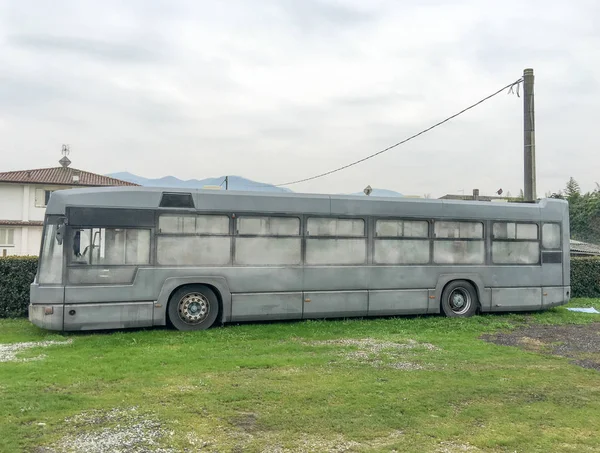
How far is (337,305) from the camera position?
12.5 metres

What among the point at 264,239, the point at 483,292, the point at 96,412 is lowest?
the point at 96,412

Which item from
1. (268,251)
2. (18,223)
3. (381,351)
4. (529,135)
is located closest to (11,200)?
(18,223)

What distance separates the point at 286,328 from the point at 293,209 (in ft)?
8.85

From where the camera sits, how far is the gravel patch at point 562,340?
911 cm

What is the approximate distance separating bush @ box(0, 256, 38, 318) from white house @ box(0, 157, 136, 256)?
108 feet

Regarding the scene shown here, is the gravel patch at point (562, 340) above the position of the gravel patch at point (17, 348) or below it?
above

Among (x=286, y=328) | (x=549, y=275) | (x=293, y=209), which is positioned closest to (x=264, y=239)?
(x=293, y=209)

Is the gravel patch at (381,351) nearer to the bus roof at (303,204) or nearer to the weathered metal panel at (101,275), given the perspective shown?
the bus roof at (303,204)

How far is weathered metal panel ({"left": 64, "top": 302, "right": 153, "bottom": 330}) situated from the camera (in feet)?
34.4

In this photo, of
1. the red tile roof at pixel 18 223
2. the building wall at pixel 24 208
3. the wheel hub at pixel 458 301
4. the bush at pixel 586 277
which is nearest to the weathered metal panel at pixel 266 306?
the wheel hub at pixel 458 301

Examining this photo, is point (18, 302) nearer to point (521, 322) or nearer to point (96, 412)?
point (96, 412)

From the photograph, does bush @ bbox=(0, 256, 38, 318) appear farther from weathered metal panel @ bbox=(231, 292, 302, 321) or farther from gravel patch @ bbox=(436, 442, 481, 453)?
gravel patch @ bbox=(436, 442, 481, 453)

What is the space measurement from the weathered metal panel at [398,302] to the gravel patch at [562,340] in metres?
2.21

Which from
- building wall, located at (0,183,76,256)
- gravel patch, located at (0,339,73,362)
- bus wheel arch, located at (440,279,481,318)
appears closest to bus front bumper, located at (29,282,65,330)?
gravel patch, located at (0,339,73,362)
